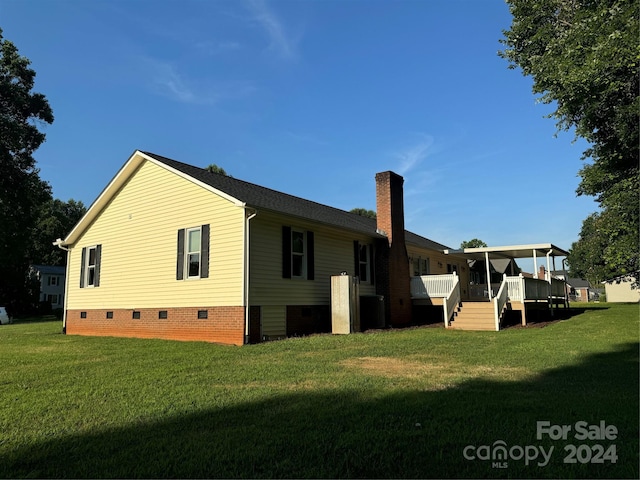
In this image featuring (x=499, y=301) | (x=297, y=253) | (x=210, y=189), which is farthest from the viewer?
(x=499, y=301)

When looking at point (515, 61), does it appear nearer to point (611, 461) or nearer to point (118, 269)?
point (611, 461)

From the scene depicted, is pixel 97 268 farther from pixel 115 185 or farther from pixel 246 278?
pixel 246 278

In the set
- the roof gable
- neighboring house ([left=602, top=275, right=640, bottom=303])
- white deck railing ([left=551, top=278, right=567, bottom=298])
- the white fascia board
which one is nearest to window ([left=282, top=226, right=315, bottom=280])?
the roof gable

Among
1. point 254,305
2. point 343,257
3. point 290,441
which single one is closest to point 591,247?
point 343,257

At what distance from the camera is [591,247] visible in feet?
132

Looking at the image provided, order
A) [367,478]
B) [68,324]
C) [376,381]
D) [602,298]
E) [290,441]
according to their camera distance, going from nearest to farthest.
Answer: [367,478], [290,441], [376,381], [68,324], [602,298]

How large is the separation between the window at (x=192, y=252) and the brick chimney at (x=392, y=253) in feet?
24.7

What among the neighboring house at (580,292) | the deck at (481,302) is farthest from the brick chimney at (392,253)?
the neighboring house at (580,292)

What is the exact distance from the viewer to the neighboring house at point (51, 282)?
5169cm

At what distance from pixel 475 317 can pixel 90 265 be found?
15.4 metres

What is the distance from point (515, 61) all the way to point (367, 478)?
52.0 feet

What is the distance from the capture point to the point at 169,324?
14789mm

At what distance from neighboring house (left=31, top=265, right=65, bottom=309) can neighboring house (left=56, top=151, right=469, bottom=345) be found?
127 feet

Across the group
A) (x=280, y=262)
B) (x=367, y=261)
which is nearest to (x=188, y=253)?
(x=280, y=262)
